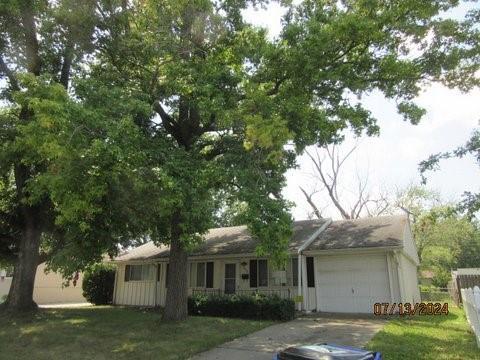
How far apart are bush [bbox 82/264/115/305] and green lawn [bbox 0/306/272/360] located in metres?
10.4

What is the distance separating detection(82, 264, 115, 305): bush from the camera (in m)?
27.3

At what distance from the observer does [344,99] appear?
15.2 meters

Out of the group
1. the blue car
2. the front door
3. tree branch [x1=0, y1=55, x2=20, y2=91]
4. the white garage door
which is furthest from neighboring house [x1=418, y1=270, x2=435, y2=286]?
the blue car

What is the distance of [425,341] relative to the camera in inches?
445

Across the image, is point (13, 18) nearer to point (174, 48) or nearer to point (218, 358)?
point (174, 48)

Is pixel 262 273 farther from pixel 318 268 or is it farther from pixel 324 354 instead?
pixel 324 354

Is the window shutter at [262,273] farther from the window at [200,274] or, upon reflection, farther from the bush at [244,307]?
the window at [200,274]

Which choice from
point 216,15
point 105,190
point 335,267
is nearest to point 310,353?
point 105,190

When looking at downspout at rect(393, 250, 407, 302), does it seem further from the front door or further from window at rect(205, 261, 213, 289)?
window at rect(205, 261, 213, 289)

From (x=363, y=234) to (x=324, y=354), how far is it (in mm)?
15762

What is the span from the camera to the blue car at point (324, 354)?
5224mm

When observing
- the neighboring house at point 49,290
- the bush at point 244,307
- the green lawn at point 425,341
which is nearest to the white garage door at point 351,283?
the green lawn at point 425,341

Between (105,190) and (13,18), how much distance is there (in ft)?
29.3

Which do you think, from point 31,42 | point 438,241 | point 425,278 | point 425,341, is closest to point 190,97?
point 31,42
